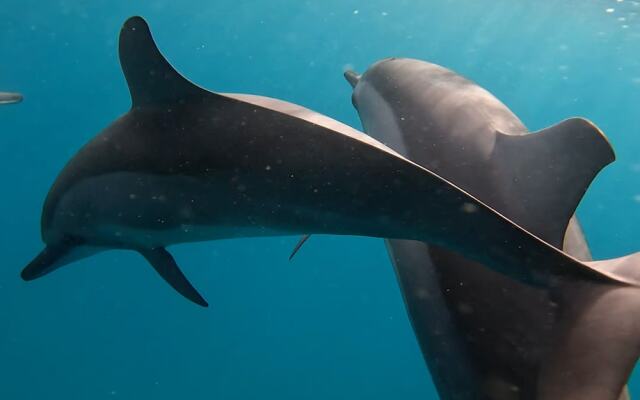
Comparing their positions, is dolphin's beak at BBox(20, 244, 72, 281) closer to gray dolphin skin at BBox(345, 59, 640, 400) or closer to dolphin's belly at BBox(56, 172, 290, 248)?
dolphin's belly at BBox(56, 172, 290, 248)

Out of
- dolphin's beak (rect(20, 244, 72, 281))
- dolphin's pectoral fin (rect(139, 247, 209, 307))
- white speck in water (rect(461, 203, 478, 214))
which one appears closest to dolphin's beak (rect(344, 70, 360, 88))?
dolphin's pectoral fin (rect(139, 247, 209, 307))

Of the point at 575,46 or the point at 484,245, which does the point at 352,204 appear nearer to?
the point at 484,245

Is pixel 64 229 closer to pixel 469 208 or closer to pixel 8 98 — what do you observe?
pixel 469 208

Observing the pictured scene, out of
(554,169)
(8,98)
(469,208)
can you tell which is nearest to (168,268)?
(554,169)

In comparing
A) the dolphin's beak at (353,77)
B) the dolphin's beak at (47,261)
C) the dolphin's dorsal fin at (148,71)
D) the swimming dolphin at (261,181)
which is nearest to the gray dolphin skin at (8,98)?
the dolphin's beak at (47,261)

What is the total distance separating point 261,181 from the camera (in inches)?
95.3

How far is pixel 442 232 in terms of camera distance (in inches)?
81.8

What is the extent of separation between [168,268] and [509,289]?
3.01 m

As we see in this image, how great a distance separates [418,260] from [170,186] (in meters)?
1.41

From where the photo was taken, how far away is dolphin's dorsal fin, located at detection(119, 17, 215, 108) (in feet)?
8.80

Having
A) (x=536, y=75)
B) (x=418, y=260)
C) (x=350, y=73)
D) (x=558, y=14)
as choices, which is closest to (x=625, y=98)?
(x=536, y=75)

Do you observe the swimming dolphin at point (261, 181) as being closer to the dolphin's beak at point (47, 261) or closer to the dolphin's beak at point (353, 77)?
the dolphin's beak at point (47, 261)

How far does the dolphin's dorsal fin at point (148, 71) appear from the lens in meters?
2.68

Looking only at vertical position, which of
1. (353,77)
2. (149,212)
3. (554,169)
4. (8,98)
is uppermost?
(353,77)
